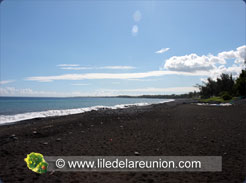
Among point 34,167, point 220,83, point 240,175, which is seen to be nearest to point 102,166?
point 34,167

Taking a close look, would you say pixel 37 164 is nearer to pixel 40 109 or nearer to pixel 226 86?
pixel 40 109

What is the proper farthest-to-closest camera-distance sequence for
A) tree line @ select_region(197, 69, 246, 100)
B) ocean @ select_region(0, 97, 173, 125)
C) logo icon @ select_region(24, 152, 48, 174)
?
tree line @ select_region(197, 69, 246, 100), ocean @ select_region(0, 97, 173, 125), logo icon @ select_region(24, 152, 48, 174)

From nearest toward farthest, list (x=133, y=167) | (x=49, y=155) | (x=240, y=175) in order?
(x=240, y=175) → (x=133, y=167) → (x=49, y=155)

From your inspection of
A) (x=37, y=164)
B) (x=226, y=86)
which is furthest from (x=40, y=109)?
(x=226, y=86)

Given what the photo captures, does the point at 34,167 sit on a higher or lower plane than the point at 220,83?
lower

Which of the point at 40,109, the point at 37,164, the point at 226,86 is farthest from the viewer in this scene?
the point at 226,86

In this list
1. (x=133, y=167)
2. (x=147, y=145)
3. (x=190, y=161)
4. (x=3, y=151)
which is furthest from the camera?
(x=147, y=145)

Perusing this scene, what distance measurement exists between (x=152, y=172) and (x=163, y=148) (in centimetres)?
195

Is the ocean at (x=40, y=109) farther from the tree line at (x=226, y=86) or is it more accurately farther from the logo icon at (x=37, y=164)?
the tree line at (x=226, y=86)

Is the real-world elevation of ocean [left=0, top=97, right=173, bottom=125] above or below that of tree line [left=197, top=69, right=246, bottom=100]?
below

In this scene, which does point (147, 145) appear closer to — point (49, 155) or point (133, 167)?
point (133, 167)

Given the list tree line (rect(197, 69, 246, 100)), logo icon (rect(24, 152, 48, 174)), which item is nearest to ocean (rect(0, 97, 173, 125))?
logo icon (rect(24, 152, 48, 174))

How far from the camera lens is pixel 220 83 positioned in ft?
265

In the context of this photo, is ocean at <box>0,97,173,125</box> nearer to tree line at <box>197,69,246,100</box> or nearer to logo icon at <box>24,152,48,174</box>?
logo icon at <box>24,152,48,174</box>
